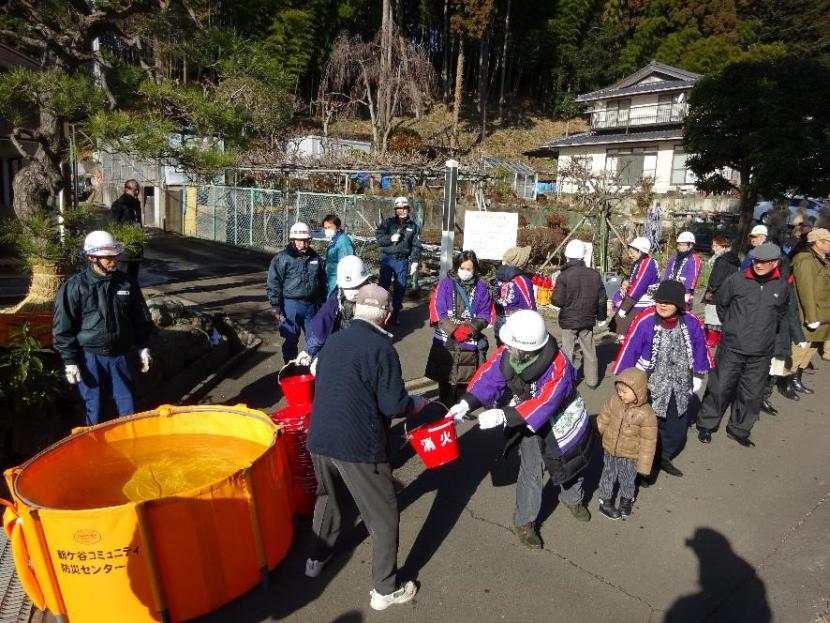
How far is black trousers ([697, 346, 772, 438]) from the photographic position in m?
5.53

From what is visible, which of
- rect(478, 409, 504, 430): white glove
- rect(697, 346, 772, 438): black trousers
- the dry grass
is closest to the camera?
rect(478, 409, 504, 430): white glove

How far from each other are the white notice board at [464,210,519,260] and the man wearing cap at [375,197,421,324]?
2.73m

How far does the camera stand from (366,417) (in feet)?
10.1

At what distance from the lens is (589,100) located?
36.7m

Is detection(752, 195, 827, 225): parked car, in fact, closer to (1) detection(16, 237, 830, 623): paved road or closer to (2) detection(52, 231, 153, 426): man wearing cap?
(1) detection(16, 237, 830, 623): paved road

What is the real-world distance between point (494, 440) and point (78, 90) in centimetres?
500

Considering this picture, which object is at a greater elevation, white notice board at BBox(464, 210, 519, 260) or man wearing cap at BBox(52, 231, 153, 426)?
white notice board at BBox(464, 210, 519, 260)

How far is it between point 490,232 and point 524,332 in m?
8.58

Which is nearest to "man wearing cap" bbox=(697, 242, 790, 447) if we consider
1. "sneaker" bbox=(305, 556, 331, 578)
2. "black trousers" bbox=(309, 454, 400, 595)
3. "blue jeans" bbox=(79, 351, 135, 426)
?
"black trousers" bbox=(309, 454, 400, 595)

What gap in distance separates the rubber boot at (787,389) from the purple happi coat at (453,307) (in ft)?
13.8

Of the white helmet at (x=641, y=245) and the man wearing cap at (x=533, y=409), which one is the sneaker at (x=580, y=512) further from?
the white helmet at (x=641, y=245)

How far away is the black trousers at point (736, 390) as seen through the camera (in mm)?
5527

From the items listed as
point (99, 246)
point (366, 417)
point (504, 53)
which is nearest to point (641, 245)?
point (366, 417)

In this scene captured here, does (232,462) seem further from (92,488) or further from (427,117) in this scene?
(427,117)
